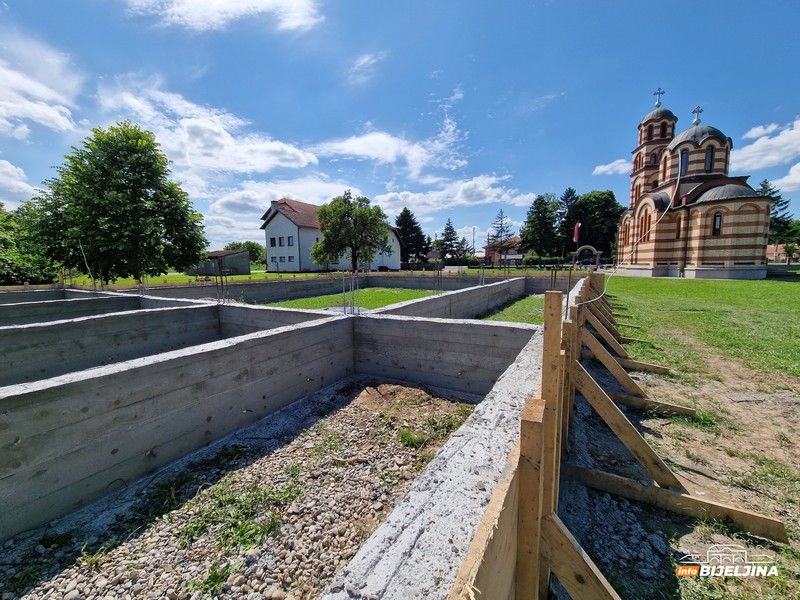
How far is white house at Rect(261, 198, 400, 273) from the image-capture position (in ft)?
119

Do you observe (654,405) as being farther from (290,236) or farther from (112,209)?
(290,236)

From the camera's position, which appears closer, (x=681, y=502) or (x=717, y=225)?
(x=681, y=502)

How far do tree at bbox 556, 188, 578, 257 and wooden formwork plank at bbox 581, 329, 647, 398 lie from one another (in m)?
52.9

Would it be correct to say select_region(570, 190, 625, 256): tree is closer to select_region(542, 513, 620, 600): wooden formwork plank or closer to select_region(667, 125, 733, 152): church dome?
select_region(667, 125, 733, 152): church dome

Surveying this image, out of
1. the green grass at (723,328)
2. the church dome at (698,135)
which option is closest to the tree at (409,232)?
the church dome at (698,135)

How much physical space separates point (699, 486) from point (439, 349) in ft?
11.2

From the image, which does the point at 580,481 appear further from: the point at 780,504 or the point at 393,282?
the point at 393,282

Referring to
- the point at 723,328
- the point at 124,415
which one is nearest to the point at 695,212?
the point at 723,328

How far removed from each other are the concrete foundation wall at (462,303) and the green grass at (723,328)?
4649mm

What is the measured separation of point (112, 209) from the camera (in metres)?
13.5

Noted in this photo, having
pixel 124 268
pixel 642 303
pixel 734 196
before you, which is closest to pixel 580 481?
pixel 642 303

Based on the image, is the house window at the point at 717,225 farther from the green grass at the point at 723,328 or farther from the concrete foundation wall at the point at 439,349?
the concrete foundation wall at the point at 439,349

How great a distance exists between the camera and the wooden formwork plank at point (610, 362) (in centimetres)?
441

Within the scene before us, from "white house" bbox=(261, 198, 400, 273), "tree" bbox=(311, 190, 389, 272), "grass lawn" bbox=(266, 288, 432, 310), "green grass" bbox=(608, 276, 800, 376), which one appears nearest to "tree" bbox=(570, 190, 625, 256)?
"white house" bbox=(261, 198, 400, 273)
